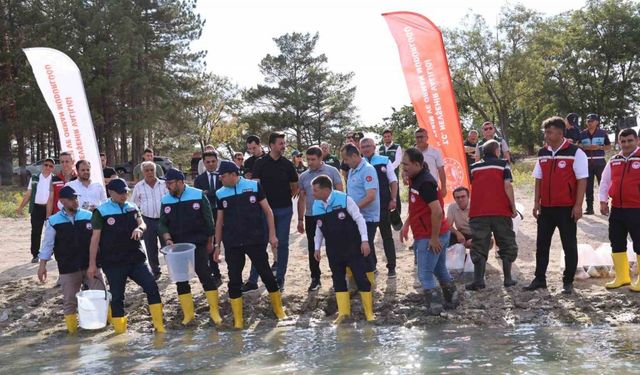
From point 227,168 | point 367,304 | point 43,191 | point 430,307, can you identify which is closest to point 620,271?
point 430,307

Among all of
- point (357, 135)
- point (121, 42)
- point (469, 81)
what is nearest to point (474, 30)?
point (469, 81)

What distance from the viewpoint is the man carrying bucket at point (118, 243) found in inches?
268

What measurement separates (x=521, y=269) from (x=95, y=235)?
5480 mm

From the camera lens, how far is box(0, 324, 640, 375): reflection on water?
5.00m

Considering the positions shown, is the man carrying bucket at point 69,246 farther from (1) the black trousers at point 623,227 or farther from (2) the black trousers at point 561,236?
(1) the black trousers at point 623,227

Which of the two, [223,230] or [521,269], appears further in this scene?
[521,269]

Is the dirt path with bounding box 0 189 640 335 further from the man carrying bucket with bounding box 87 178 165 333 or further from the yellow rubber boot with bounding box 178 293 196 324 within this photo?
the man carrying bucket with bounding box 87 178 165 333

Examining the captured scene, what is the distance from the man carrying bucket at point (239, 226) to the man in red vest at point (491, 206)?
2.42 meters

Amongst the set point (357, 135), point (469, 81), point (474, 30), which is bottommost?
point (357, 135)

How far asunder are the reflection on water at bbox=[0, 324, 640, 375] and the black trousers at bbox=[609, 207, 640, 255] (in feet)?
5.03

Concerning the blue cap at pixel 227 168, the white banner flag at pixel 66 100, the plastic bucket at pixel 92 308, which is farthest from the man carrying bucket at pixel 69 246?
the white banner flag at pixel 66 100

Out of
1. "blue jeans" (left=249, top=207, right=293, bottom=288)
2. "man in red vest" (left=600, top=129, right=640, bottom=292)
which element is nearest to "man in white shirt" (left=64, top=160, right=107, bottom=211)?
"blue jeans" (left=249, top=207, right=293, bottom=288)

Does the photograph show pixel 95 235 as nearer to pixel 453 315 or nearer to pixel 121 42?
pixel 453 315

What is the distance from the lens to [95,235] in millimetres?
6801
